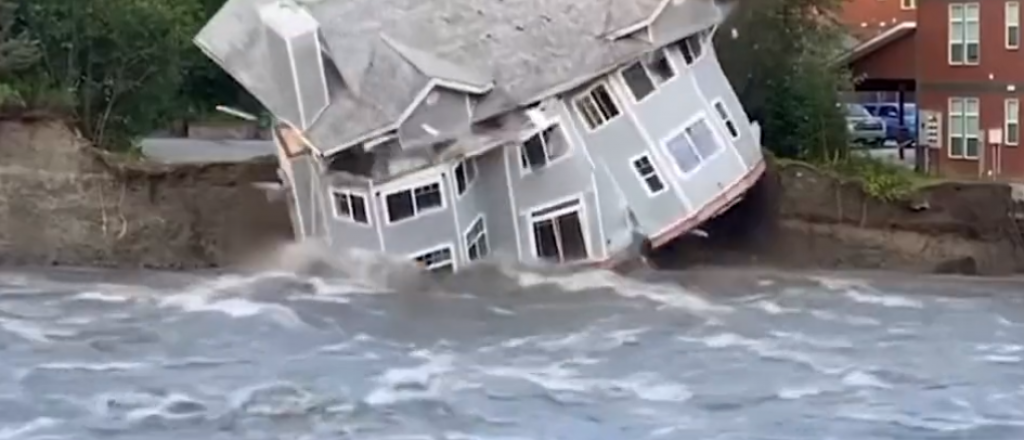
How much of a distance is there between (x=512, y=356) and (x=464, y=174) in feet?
28.6

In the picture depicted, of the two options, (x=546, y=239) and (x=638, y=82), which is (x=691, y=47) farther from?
(x=546, y=239)

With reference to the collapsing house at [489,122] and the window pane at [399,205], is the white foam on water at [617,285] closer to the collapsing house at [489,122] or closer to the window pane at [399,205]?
the collapsing house at [489,122]

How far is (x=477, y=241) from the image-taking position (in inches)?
1620

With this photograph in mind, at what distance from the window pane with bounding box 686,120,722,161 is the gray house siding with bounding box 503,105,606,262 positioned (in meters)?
2.59

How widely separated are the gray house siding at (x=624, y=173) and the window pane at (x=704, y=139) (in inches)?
43.6

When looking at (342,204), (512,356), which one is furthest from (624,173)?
(512,356)

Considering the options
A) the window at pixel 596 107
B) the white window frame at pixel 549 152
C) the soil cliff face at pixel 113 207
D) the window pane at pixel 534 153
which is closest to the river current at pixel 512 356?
the soil cliff face at pixel 113 207

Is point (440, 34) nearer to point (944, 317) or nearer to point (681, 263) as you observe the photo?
point (681, 263)

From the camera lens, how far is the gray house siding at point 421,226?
39.8m

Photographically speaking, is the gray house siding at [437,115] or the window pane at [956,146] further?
the window pane at [956,146]

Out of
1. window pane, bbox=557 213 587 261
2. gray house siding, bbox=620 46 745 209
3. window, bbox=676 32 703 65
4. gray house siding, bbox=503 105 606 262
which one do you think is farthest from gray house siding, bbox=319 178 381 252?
window, bbox=676 32 703 65

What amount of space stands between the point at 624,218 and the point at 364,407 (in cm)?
1411

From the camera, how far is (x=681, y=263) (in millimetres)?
43438

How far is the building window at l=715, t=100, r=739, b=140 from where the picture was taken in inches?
1694
